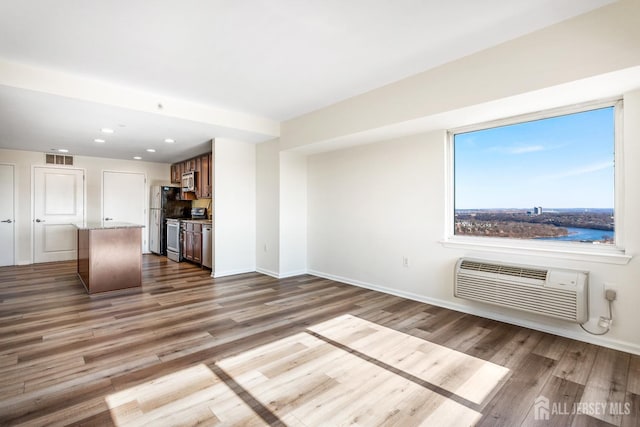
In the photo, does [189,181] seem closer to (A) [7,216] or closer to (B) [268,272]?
(B) [268,272]

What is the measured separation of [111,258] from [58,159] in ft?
13.3

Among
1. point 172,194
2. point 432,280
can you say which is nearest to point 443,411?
point 432,280

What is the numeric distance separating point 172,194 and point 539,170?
7.27 m

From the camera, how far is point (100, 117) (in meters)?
3.97

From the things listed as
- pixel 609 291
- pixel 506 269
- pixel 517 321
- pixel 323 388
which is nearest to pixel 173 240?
pixel 323 388

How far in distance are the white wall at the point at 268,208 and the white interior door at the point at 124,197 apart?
4.04 meters

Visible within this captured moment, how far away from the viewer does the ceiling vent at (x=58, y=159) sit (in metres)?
6.55

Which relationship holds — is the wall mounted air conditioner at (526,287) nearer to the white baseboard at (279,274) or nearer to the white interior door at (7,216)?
the white baseboard at (279,274)

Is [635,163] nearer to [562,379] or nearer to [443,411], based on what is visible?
[562,379]

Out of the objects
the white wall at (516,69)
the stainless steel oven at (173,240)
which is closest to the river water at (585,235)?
the white wall at (516,69)

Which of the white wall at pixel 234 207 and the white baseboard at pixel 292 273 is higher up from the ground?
the white wall at pixel 234 207

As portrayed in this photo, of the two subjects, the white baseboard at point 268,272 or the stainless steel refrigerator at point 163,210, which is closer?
the white baseboard at point 268,272

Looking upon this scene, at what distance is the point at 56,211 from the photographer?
6695 mm

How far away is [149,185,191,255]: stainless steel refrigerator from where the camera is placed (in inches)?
290
